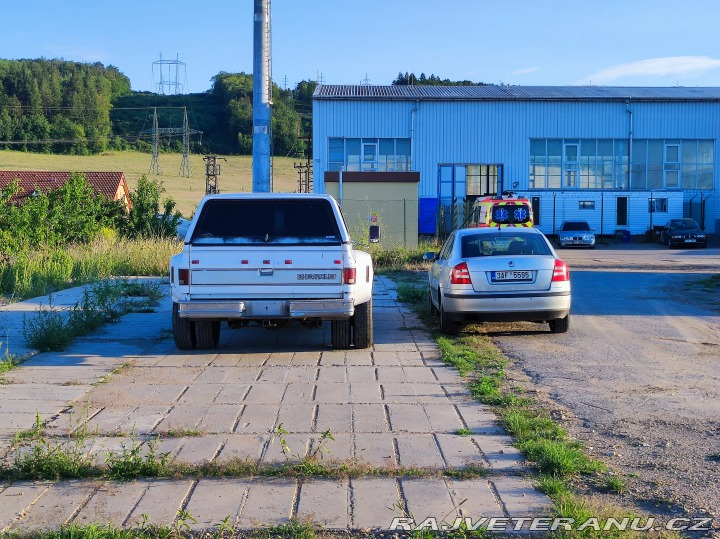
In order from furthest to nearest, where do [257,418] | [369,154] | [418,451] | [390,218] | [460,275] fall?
[369,154]
[390,218]
[460,275]
[257,418]
[418,451]

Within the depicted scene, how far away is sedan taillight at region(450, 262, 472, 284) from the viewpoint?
11188 mm

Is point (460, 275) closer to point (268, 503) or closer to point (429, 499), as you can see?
point (429, 499)

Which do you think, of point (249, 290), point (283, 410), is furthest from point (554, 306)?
point (283, 410)

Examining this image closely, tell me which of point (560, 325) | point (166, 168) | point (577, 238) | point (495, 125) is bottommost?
point (560, 325)

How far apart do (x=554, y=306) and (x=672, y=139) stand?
42942mm

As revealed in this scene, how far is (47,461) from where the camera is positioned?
5.41 meters

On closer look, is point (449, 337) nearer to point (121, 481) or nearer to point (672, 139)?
point (121, 481)

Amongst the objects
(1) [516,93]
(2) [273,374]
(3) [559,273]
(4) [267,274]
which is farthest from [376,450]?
(1) [516,93]

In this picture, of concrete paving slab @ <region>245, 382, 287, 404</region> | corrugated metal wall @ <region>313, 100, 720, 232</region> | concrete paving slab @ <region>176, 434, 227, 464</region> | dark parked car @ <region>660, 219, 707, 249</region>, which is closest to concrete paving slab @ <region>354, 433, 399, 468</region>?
concrete paving slab @ <region>176, 434, 227, 464</region>

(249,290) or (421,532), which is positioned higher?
(249,290)

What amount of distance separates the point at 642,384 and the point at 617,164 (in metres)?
44.3

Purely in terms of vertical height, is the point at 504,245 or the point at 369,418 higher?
the point at 504,245

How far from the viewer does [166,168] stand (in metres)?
91.9

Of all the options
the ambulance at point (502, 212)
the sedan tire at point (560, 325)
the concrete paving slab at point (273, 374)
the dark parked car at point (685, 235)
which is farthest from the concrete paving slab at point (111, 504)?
the dark parked car at point (685, 235)
